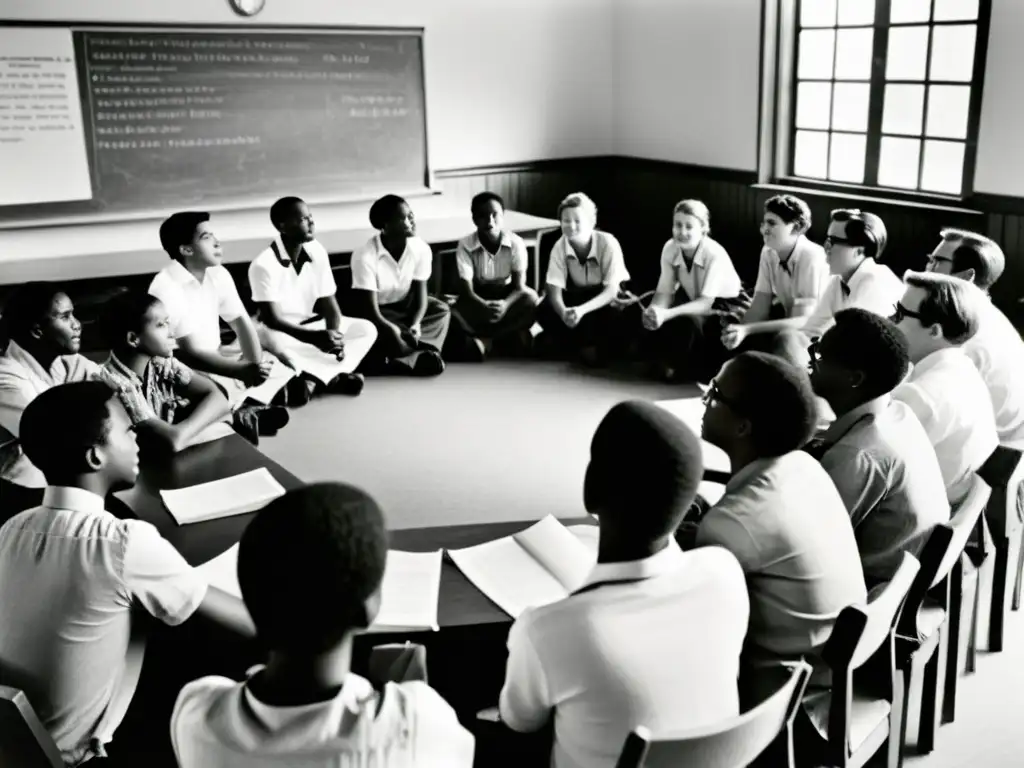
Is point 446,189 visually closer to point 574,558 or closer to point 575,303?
point 575,303

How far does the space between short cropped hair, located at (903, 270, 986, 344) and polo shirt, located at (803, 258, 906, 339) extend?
3.05 ft

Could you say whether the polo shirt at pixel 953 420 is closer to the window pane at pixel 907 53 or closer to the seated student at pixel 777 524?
the seated student at pixel 777 524

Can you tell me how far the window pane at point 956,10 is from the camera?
15.5ft

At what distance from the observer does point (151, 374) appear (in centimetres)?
286

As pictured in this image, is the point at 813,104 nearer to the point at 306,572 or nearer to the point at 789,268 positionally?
the point at 789,268

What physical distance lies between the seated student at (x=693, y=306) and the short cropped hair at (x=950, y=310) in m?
2.20

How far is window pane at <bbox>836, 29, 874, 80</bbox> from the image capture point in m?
5.32

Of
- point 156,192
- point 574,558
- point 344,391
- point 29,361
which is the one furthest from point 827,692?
point 156,192

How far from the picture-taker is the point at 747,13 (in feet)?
19.1

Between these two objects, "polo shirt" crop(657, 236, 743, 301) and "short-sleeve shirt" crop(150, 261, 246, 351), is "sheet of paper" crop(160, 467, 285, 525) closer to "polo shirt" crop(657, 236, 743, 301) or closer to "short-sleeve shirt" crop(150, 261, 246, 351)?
"short-sleeve shirt" crop(150, 261, 246, 351)

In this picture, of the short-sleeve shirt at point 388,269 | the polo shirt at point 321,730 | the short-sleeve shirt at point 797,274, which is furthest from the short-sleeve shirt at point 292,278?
the polo shirt at point 321,730

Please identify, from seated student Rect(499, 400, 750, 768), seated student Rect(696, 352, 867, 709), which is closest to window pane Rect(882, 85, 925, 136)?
seated student Rect(696, 352, 867, 709)

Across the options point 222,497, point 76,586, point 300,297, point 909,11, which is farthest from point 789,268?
point 76,586

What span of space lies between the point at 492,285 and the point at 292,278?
3.86 ft
